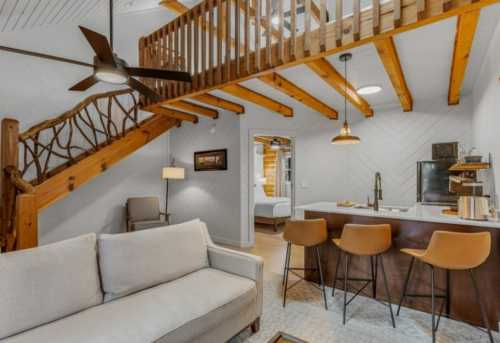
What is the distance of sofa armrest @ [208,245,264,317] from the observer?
218 cm

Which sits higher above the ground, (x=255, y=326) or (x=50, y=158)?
(x=50, y=158)

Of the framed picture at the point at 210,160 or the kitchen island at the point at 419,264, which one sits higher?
the framed picture at the point at 210,160

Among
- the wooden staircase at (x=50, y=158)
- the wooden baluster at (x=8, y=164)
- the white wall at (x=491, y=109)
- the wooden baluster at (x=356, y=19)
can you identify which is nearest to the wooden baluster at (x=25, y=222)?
the wooden staircase at (x=50, y=158)

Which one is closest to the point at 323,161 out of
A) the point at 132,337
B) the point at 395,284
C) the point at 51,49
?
the point at 395,284

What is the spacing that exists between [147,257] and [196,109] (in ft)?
11.0

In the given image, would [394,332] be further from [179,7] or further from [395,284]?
[179,7]

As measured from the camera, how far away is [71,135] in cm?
396

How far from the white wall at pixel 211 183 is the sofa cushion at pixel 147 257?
8.21ft

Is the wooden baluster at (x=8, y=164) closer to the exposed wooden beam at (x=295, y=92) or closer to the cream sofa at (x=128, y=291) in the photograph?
the cream sofa at (x=128, y=291)

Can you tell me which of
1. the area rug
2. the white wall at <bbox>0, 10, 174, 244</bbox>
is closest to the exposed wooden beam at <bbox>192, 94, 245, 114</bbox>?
the white wall at <bbox>0, 10, 174, 244</bbox>

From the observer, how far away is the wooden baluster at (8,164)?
2.55m

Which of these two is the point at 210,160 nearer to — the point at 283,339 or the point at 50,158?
the point at 50,158

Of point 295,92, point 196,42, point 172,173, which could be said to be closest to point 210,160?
point 172,173

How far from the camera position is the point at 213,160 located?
524 cm
